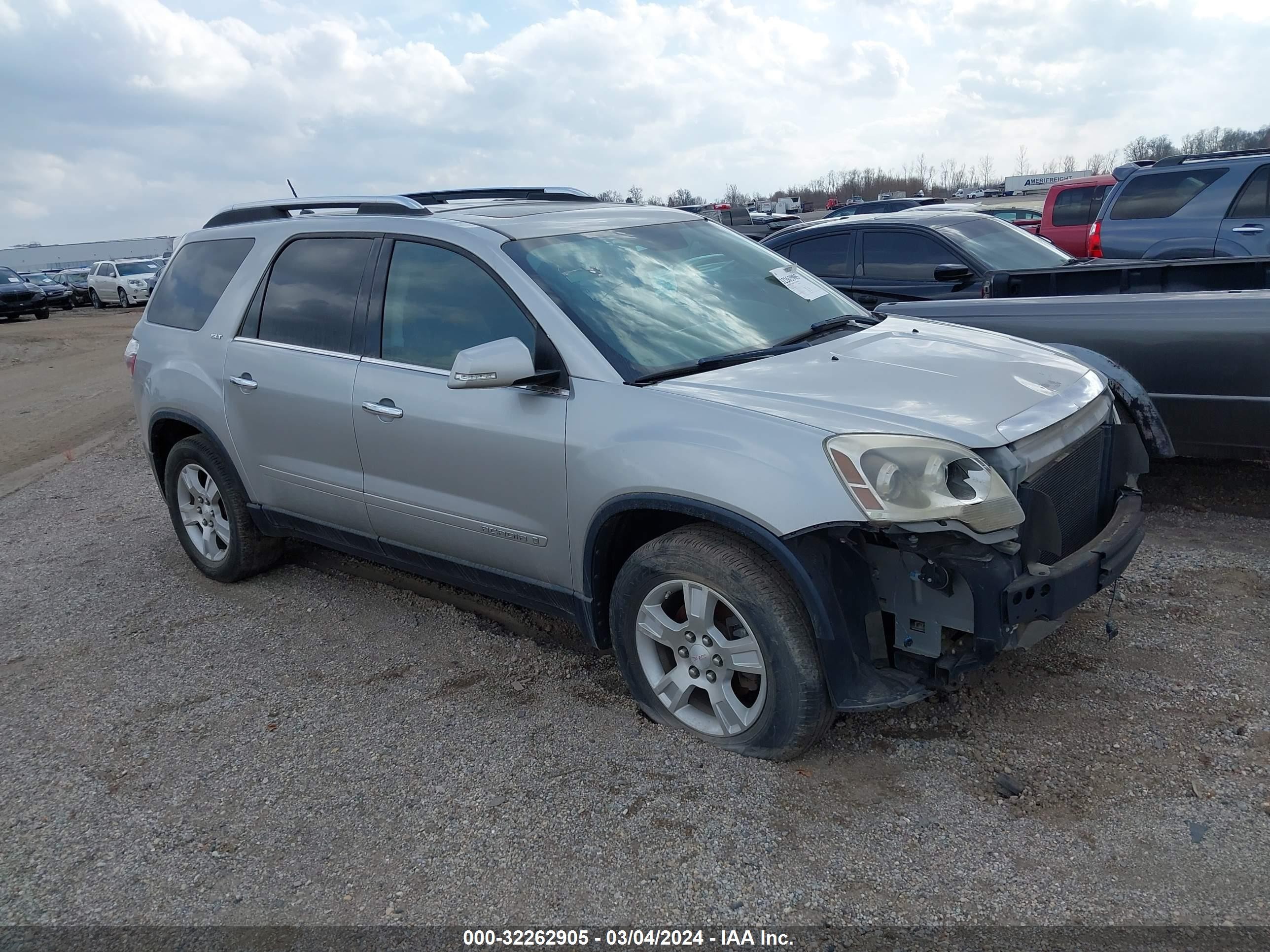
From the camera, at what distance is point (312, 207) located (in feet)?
15.7

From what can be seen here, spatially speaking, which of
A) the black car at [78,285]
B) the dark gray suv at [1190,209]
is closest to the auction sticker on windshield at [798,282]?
the dark gray suv at [1190,209]

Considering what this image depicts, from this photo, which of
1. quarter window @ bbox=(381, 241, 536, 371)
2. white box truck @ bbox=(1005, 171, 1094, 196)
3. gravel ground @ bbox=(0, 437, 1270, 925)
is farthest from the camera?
white box truck @ bbox=(1005, 171, 1094, 196)

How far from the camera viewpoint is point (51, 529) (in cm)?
671

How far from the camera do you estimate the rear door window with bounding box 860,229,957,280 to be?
7.43 metres

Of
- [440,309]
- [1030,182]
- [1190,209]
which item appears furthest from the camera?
[1030,182]

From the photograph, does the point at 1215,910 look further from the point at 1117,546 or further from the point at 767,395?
the point at 767,395

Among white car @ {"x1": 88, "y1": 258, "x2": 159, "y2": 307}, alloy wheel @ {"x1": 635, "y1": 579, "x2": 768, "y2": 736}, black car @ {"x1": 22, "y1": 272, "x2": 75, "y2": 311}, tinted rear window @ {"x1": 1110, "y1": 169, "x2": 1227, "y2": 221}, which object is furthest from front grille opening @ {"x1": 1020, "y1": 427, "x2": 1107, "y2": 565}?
white car @ {"x1": 88, "y1": 258, "x2": 159, "y2": 307}

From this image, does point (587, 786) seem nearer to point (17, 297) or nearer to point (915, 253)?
point (915, 253)

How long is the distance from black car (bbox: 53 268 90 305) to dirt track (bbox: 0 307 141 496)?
37.3ft

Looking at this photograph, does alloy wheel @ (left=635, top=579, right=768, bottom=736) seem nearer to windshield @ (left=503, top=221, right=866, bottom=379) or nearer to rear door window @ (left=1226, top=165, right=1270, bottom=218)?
windshield @ (left=503, top=221, right=866, bottom=379)

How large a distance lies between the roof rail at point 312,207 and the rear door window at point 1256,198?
7.90 meters

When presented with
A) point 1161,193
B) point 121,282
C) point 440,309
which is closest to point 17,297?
point 121,282

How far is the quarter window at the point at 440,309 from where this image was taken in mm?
3754

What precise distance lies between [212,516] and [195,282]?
1.25m
